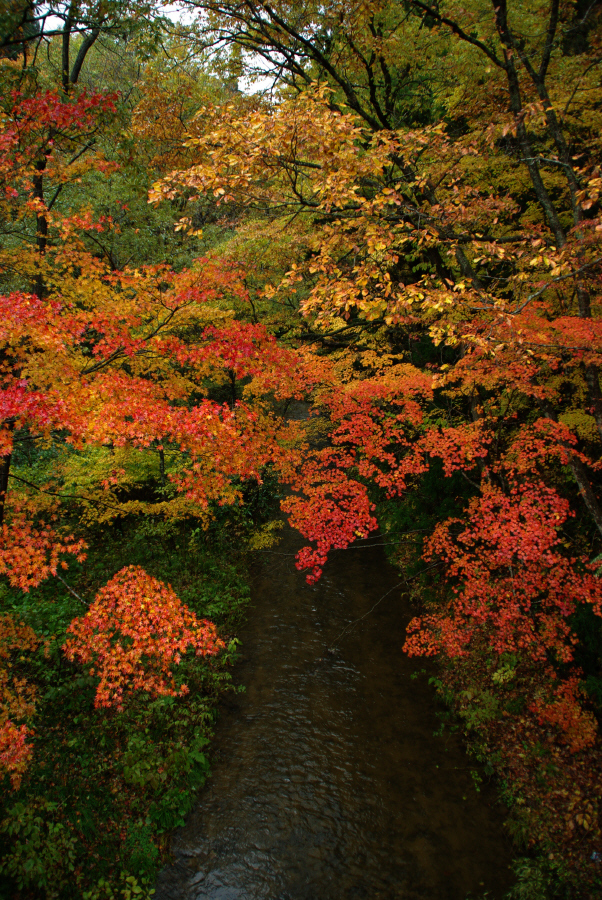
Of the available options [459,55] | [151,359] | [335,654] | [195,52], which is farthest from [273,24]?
[335,654]

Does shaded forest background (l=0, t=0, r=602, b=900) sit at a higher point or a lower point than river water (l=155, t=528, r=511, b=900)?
higher

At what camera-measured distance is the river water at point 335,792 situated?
5891mm

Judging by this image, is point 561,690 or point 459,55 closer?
point 561,690

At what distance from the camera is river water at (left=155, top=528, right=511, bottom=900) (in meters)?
5.89

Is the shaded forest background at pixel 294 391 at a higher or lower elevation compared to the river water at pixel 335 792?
higher

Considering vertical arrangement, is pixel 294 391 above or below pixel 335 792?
above

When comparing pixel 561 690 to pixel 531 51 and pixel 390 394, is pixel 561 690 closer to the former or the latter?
pixel 390 394

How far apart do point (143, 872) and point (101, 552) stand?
25.7 ft

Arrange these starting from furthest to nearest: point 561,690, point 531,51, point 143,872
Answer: point 531,51 < point 561,690 < point 143,872

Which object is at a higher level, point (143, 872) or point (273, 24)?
point (273, 24)

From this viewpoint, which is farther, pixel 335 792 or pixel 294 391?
pixel 294 391

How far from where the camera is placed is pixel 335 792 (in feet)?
23.0

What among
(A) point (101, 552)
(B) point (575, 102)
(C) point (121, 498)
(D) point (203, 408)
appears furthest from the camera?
(C) point (121, 498)

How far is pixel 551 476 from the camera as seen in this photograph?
866 cm
